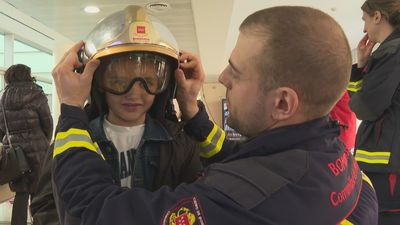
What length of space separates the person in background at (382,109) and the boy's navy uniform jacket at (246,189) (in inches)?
44.3

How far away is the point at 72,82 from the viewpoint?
113 cm

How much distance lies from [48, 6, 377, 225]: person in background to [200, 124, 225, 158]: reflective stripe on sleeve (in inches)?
10.8

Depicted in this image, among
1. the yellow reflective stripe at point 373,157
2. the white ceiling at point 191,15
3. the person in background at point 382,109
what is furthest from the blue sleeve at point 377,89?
the white ceiling at point 191,15

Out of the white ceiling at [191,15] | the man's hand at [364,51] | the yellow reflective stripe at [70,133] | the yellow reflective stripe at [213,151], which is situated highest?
the white ceiling at [191,15]

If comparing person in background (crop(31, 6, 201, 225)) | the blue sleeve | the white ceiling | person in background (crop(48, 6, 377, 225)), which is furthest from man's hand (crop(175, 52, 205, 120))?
the white ceiling

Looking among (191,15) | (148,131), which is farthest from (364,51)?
(191,15)

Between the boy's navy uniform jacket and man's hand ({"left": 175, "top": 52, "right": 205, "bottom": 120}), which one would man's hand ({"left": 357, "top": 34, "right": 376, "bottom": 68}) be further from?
the boy's navy uniform jacket

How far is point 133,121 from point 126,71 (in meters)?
0.19

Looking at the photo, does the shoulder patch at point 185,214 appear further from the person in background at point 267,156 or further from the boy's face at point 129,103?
the boy's face at point 129,103

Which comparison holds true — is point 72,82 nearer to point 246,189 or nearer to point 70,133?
point 70,133

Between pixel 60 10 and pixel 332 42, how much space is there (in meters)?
4.75

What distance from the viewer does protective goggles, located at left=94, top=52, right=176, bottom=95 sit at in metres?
1.27

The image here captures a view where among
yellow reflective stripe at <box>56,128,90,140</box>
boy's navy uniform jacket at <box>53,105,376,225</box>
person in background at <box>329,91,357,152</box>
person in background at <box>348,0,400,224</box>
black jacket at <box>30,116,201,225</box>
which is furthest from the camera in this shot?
person in background at <box>329,91,357,152</box>

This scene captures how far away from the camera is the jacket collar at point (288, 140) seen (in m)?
0.95
